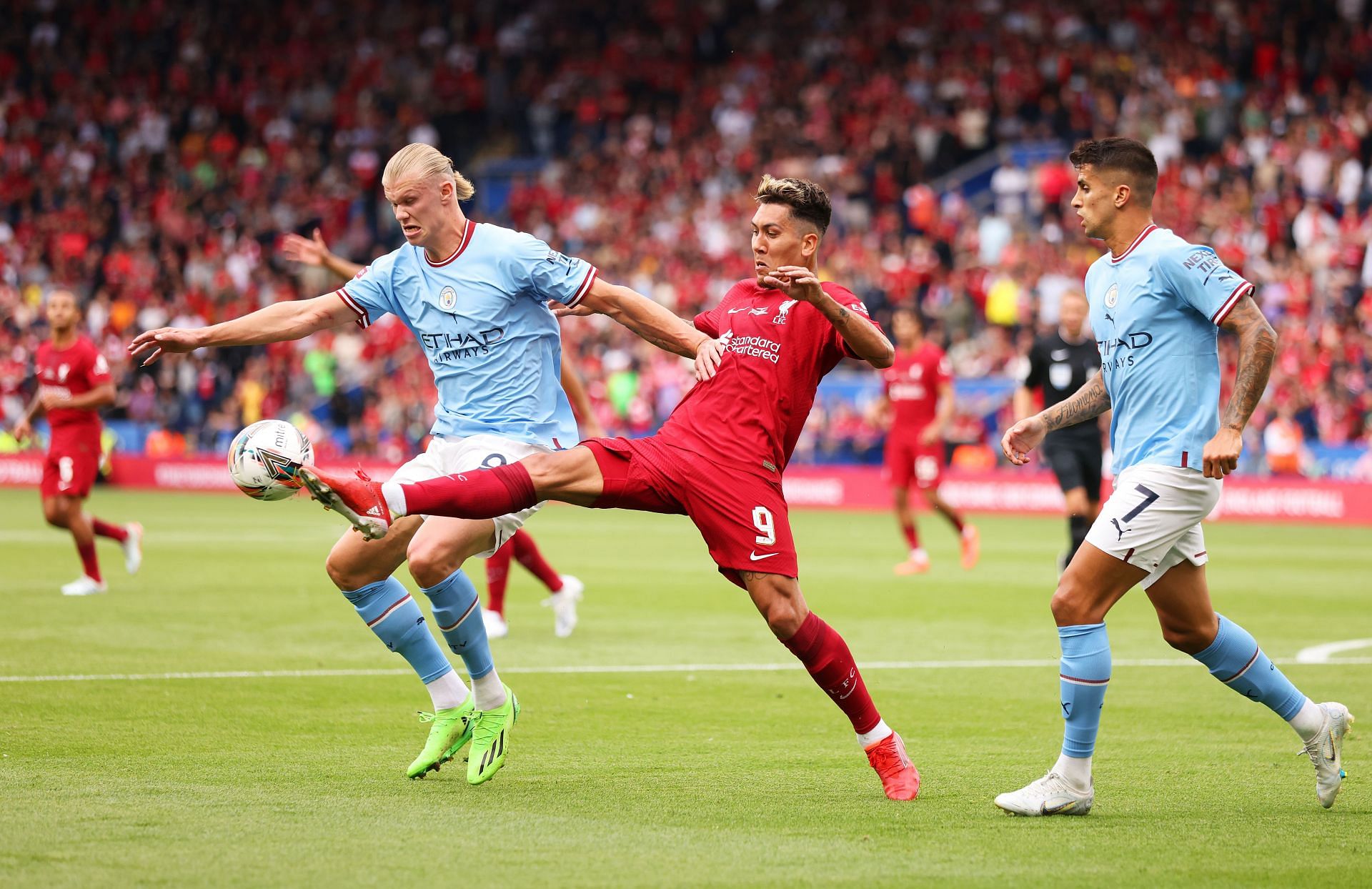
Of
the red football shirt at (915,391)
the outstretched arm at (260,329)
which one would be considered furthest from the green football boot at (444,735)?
the red football shirt at (915,391)

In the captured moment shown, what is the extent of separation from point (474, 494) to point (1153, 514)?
239cm

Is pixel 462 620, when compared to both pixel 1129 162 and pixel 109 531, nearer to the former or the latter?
pixel 1129 162

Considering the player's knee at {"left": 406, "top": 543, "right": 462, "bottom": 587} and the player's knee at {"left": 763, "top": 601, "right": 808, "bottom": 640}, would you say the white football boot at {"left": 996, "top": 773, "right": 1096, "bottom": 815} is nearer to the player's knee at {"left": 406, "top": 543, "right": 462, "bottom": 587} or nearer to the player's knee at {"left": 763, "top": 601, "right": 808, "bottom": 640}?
the player's knee at {"left": 763, "top": 601, "right": 808, "bottom": 640}

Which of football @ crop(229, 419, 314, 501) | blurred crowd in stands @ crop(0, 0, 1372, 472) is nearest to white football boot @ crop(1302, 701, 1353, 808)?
football @ crop(229, 419, 314, 501)

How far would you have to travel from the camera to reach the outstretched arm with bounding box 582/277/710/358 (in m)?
Result: 6.18

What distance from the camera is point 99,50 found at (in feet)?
135

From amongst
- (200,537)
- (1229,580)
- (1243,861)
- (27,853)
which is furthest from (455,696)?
(200,537)

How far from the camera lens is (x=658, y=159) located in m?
36.2

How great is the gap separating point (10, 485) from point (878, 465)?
55.5ft

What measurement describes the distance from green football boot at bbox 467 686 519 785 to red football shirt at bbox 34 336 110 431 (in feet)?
26.5

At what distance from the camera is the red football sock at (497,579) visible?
11414 millimetres

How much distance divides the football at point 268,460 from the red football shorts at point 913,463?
11.7 meters

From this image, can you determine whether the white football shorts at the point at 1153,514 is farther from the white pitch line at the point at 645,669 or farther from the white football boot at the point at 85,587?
the white football boot at the point at 85,587

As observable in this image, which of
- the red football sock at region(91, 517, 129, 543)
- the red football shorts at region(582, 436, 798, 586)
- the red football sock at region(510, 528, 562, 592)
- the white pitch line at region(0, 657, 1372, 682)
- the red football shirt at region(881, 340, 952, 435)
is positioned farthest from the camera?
the red football shirt at region(881, 340, 952, 435)
